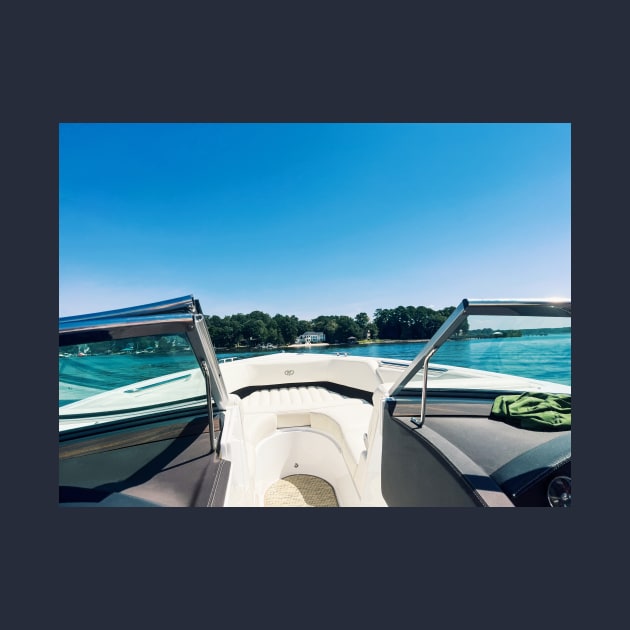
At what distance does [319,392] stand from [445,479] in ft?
8.85

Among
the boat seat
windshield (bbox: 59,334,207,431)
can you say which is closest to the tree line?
the boat seat

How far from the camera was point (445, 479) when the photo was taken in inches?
34.0

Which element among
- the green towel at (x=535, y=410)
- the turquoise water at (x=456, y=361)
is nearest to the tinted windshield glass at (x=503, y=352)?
the turquoise water at (x=456, y=361)

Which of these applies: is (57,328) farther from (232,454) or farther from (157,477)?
(232,454)

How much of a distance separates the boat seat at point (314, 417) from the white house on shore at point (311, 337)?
45.8 ft

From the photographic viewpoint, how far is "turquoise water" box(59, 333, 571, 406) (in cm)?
96

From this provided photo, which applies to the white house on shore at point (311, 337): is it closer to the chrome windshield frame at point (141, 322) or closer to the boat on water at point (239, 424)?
the boat on water at point (239, 424)

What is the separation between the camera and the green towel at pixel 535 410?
0.99 metres

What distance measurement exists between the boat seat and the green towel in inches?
38.4

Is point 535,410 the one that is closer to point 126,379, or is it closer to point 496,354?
point 496,354

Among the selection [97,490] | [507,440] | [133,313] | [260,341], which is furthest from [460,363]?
[260,341]

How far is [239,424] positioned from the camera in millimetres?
1331

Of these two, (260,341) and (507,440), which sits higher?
(507,440)

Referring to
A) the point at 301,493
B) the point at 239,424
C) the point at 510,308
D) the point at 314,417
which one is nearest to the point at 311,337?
the point at 314,417
